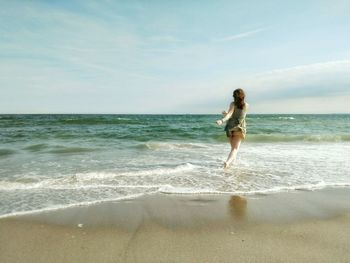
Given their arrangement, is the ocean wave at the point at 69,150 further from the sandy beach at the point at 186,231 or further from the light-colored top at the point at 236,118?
the sandy beach at the point at 186,231

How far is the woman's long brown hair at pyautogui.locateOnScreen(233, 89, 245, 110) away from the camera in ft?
26.1

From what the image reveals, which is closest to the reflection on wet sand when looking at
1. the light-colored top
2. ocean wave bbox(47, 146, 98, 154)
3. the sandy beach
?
the sandy beach

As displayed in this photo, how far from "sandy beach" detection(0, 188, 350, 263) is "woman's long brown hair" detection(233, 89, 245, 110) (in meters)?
3.23

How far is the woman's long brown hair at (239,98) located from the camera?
7.94m

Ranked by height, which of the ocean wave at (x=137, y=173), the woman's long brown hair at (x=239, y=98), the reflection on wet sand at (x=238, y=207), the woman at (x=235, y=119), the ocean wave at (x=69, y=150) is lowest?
the ocean wave at (x=69, y=150)

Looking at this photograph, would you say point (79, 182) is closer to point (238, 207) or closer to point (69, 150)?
point (238, 207)

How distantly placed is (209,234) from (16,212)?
2.54m

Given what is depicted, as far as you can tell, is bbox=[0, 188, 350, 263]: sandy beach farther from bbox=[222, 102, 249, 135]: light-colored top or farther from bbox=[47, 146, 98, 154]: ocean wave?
bbox=[47, 146, 98, 154]: ocean wave

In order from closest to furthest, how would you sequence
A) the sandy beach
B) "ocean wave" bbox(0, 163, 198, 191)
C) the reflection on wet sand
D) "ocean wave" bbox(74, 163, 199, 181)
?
the sandy beach
the reflection on wet sand
"ocean wave" bbox(0, 163, 198, 191)
"ocean wave" bbox(74, 163, 199, 181)

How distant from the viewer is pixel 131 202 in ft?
16.4

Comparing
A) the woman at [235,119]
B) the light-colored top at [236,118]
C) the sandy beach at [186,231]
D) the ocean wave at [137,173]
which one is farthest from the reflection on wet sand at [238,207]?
the light-colored top at [236,118]

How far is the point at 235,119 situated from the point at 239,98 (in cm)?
50

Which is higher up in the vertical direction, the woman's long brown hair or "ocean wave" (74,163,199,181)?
the woman's long brown hair

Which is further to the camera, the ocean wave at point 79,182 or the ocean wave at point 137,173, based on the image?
the ocean wave at point 137,173
